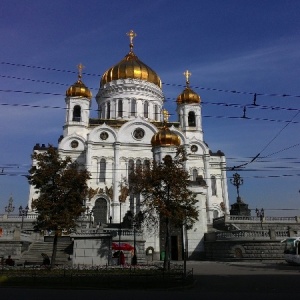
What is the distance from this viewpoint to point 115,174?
41.8m

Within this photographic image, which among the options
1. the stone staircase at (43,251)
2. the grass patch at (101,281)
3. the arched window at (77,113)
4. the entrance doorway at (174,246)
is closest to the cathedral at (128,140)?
the arched window at (77,113)

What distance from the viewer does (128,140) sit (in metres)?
44.7

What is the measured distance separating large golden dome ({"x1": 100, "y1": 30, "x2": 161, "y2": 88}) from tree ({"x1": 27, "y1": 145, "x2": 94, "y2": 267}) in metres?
33.5

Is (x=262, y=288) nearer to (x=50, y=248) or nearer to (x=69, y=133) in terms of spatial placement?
(x=50, y=248)

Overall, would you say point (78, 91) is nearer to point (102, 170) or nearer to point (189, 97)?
point (102, 170)

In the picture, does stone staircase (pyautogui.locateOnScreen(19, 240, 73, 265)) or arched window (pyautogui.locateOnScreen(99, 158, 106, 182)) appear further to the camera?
arched window (pyautogui.locateOnScreen(99, 158, 106, 182))

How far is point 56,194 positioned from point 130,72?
117 ft

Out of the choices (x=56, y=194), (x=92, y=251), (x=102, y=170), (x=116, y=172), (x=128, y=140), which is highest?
(x=128, y=140)

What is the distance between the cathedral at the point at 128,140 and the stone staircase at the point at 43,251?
10.3 metres

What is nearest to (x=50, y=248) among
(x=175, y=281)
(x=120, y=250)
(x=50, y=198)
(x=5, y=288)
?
(x=120, y=250)

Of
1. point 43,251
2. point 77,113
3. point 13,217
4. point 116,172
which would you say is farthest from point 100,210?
point 43,251

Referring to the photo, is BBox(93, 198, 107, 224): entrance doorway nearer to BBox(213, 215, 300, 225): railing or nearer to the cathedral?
the cathedral

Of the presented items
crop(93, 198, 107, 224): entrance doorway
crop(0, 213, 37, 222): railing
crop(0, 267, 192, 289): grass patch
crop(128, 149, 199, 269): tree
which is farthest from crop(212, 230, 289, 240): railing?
crop(0, 213, 37, 222): railing

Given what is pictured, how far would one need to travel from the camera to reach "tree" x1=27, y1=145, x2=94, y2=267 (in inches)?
745
